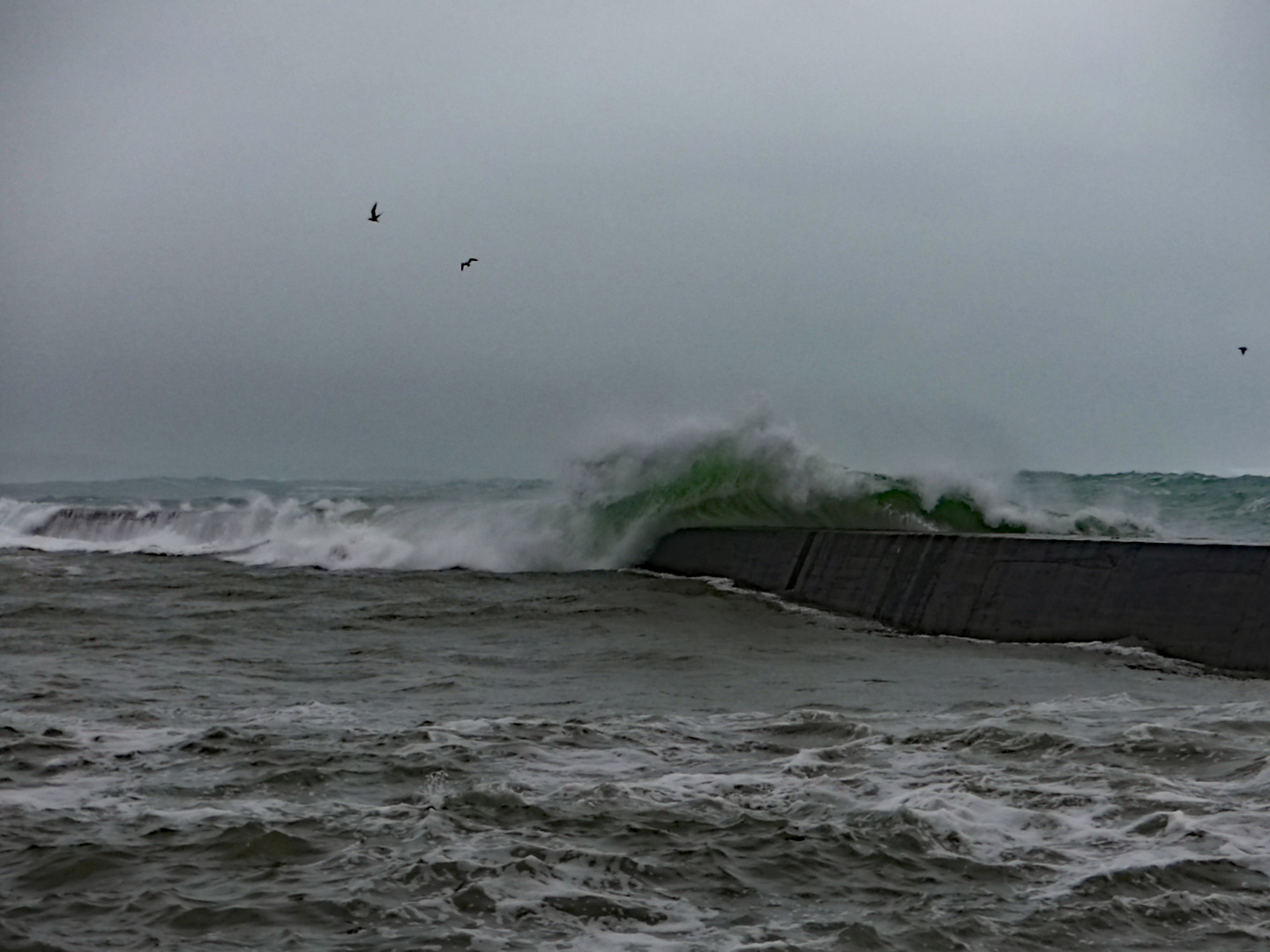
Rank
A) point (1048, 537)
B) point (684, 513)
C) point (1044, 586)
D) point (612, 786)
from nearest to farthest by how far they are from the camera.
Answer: point (612, 786)
point (1044, 586)
point (1048, 537)
point (684, 513)

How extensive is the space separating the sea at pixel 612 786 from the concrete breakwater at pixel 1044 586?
0.32m

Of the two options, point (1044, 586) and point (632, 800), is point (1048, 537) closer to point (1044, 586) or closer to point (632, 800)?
point (1044, 586)

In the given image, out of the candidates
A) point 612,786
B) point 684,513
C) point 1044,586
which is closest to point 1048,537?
point 1044,586

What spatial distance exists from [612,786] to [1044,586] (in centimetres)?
564

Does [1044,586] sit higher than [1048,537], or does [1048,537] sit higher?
[1048,537]

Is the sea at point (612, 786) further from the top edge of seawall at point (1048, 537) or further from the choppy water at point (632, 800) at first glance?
the top edge of seawall at point (1048, 537)

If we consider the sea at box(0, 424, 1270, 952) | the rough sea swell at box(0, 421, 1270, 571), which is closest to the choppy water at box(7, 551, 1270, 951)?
the sea at box(0, 424, 1270, 952)

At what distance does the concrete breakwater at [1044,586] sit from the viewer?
25.6ft

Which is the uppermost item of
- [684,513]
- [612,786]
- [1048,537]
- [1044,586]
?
[1048,537]

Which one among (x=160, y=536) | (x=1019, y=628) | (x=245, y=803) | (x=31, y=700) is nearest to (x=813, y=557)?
(x=1019, y=628)

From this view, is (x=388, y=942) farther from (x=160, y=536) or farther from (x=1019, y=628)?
(x=160, y=536)

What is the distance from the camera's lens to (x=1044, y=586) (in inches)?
369

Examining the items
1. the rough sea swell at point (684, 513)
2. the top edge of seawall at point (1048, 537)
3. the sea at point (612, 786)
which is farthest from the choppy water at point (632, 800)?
the rough sea swell at point (684, 513)

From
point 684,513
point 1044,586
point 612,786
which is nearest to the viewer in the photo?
point 612,786
